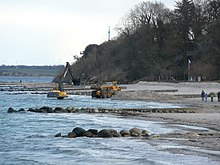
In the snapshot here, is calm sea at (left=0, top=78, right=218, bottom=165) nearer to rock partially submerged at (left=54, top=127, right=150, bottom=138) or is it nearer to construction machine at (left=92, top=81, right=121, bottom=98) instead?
rock partially submerged at (left=54, top=127, right=150, bottom=138)

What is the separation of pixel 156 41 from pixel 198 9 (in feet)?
42.8

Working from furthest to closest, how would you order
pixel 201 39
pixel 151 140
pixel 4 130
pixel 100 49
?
pixel 100 49, pixel 201 39, pixel 4 130, pixel 151 140

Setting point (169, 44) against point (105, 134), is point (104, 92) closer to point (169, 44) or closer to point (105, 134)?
point (169, 44)

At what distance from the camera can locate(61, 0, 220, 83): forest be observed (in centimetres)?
9256

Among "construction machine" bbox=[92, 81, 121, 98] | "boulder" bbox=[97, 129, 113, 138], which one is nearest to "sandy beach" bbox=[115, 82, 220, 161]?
"boulder" bbox=[97, 129, 113, 138]

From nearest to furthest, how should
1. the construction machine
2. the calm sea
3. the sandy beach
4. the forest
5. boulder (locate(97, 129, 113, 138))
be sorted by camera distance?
1. the calm sea
2. the sandy beach
3. boulder (locate(97, 129, 113, 138))
4. the construction machine
5. the forest

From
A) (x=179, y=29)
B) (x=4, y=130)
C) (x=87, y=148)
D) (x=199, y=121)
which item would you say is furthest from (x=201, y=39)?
(x=87, y=148)

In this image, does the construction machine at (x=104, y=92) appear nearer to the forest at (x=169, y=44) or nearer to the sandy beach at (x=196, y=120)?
the sandy beach at (x=196, y=120)

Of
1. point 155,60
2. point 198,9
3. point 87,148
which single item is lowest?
point 87,148

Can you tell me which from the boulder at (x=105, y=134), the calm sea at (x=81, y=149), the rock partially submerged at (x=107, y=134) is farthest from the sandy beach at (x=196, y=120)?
the boulder at (x=105, y=134)

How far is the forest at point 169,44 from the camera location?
92562 mm

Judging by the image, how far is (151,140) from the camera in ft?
89.6

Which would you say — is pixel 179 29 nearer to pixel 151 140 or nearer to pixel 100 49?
pixel 100 49

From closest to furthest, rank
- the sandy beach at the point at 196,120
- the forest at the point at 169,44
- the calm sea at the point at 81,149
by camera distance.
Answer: the calm sea at the point at 81,149, the sandy beach at the point at 196,120, the forest at the point at 169,44
